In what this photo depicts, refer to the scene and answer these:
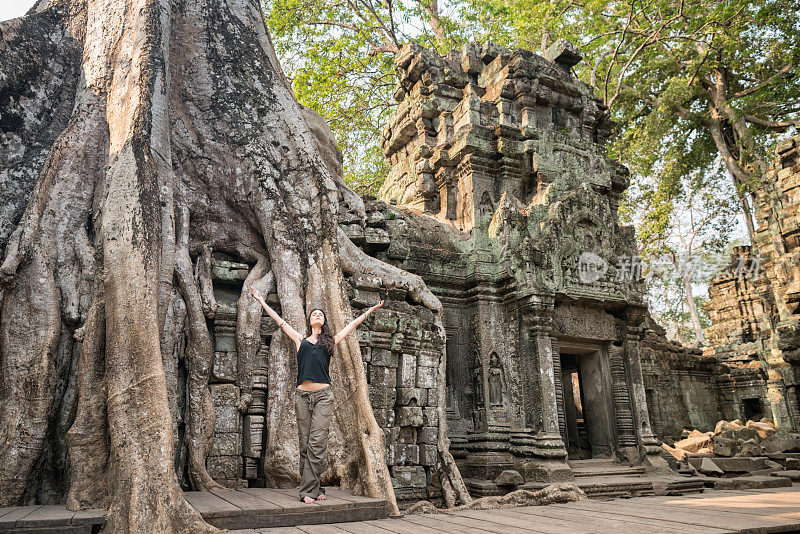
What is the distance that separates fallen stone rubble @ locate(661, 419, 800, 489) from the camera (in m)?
7.51

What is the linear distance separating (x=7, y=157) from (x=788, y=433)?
13.2 metres

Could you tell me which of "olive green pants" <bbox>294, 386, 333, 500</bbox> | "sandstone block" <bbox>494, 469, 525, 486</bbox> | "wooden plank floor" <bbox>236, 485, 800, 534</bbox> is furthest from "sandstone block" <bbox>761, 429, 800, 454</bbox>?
"olive green pants" <bbox>294, 386, 333, 500</bbox>

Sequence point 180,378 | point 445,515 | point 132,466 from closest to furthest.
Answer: point 132,466, point 445,515, point 180,378

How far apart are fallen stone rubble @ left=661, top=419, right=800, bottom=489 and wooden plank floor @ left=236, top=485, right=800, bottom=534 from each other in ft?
12.4

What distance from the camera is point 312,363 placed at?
3732mm

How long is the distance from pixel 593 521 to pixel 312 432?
1755 millimetres

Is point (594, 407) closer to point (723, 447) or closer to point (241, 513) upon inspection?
point (723, 447)

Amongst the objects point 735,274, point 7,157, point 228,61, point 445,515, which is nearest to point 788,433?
point 735,274

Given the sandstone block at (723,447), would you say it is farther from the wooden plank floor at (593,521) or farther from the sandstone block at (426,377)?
the sandstone block at (426,377)

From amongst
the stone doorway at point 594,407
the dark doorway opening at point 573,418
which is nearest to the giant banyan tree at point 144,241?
the stone doorway at point 594,407

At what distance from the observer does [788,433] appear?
11297 millimetres

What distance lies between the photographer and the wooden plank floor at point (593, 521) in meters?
3.12

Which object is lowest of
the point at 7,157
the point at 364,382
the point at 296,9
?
the point at 364,382

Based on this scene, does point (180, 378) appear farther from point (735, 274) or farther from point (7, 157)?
point (735, 274)
